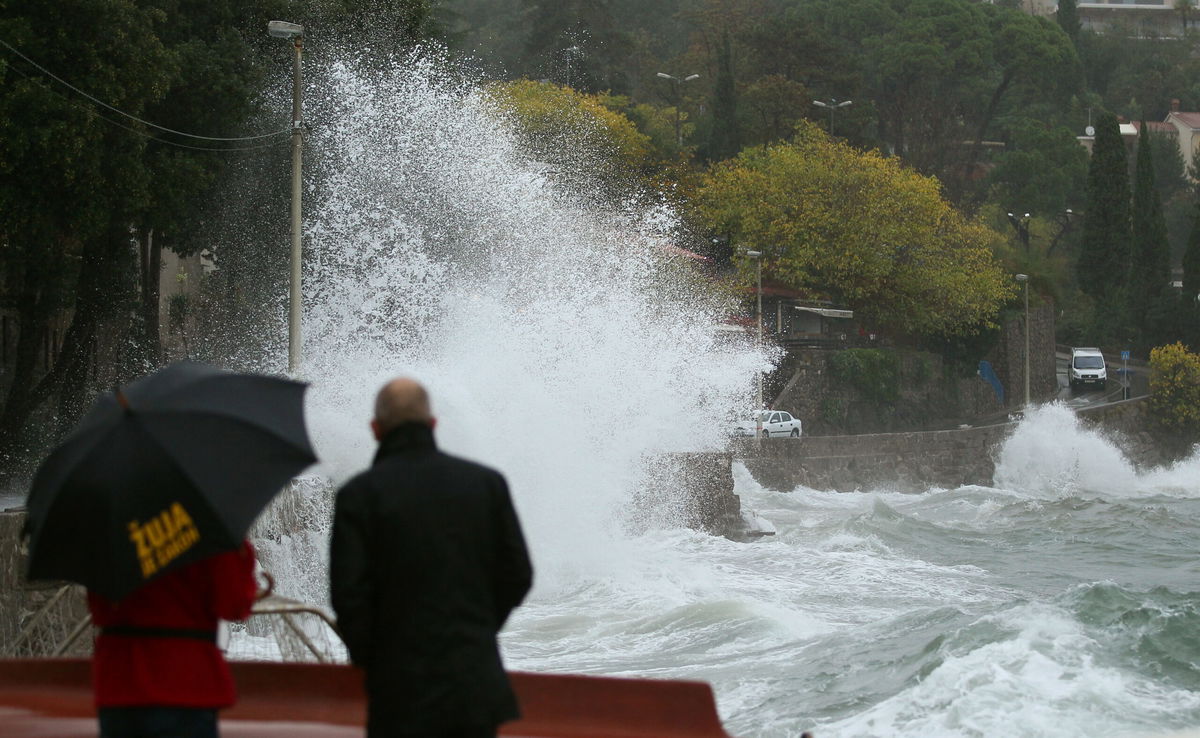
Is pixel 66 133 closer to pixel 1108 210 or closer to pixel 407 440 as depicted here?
pixel 407 440

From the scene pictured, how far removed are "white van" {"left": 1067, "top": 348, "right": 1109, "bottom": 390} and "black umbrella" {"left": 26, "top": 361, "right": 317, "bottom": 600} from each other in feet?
192

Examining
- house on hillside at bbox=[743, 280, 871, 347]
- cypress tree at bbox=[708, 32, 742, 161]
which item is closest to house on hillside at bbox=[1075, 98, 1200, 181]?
cypress tree at bbox=[708, 32, 742, 161]

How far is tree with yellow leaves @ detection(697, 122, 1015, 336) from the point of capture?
49.2m

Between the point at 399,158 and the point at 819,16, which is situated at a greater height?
the point at 819,16

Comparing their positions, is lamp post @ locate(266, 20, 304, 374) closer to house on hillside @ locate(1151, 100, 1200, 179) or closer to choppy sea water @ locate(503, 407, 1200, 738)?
choppy sea water @ locate(503, 407, 1200, 738)

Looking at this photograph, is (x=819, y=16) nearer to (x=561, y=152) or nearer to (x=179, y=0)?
(x=561, y=152)

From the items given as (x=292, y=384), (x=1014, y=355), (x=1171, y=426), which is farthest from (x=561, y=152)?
(x=292, y=384)

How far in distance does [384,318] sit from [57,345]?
881 centimetres

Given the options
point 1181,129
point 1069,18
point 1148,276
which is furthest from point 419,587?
point 1069,18

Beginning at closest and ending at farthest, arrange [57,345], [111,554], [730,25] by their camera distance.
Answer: [111,554] < [57,345] < [730,25]

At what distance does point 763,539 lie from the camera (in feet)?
85.4

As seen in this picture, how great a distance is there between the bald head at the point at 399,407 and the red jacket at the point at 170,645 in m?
0.57

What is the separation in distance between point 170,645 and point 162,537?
30 centimetres

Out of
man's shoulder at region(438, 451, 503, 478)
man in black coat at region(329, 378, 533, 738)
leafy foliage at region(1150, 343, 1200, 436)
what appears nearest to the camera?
man in black coat at region(329, 378, 533, 738)
